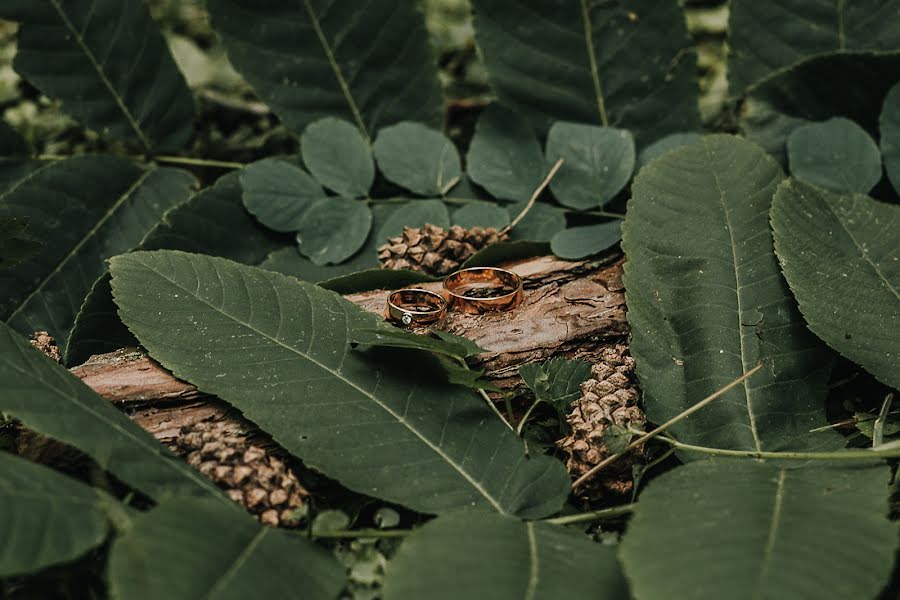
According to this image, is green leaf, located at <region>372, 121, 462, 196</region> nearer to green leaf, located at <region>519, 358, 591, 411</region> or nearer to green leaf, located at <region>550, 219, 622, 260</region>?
green leaf, located at <region>550, 219, 622, 260</region>

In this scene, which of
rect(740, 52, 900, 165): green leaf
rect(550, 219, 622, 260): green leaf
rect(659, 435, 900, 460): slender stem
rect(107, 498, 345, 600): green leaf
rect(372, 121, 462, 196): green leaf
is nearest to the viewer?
rect(107, 498, 345, 600): green leaf

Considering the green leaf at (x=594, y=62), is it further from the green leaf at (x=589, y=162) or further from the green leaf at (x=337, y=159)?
the green leaf at (x=337, y=159)

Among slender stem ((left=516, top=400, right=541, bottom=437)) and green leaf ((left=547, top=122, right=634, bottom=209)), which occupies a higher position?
green leaf ((left=547, top=122, right=634, bottom=209))

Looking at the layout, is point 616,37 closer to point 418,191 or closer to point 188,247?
point 418,191

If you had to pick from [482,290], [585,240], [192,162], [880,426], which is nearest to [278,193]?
[192,162]

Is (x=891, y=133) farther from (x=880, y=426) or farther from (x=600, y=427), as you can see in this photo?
(x=600, y=427)

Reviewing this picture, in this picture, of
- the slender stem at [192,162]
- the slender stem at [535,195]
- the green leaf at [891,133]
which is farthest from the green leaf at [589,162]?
the slender stem at [192,162]

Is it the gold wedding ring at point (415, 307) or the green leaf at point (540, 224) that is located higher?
the green leaf at point (540, 224)

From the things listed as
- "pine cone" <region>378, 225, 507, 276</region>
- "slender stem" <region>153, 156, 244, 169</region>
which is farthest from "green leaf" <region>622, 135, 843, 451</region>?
"slender stem" <region>153, 156, 244, 169</region>
